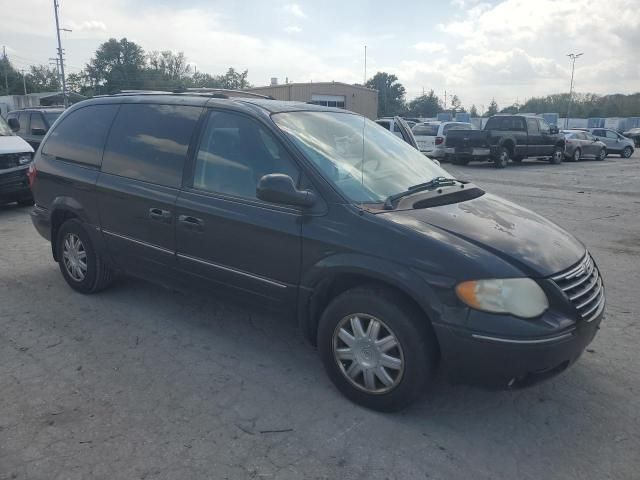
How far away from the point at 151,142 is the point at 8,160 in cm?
627

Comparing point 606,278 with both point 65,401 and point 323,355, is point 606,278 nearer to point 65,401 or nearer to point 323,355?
point 323,355

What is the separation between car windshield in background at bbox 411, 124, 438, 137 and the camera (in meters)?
21.6

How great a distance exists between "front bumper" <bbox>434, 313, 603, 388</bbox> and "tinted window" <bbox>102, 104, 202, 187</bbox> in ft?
7.71

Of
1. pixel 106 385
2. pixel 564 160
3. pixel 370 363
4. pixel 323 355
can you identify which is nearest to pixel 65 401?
pixel 106 385

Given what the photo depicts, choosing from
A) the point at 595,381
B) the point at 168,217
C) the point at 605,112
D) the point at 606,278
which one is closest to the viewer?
the point at 595,381

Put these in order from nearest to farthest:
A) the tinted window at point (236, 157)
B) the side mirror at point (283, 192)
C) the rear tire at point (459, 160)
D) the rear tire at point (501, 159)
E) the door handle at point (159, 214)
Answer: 1. the side mirror at point (283, 192)
2. the tinted window at point (236, 157)
3. the door handle at point (159, 214)
4. the rear tire at point (501, 159)
5. the rear tire at point (459, 160)

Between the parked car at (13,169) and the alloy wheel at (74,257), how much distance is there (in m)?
4.89

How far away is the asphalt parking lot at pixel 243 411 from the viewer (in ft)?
8.58

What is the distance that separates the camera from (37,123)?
1248 centimetres

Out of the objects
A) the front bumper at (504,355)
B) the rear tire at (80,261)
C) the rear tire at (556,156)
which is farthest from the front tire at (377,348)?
the rear tire at (556,156)

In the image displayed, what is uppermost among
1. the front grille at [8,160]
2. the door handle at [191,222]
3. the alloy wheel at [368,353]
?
the front grille at [8,160]

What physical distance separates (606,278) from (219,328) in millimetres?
4235

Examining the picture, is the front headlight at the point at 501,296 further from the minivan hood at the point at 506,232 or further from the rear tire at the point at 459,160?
the rear tire at the point at 459,160

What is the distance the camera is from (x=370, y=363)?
9.93ft
